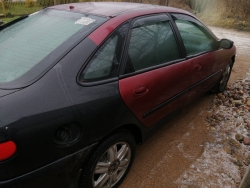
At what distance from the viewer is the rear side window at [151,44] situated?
2.19 metres

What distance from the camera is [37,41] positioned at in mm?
2006

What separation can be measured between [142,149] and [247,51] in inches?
258

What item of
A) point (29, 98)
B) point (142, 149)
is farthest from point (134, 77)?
point (142, 149)

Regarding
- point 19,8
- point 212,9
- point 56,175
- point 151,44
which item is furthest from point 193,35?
point 212,9

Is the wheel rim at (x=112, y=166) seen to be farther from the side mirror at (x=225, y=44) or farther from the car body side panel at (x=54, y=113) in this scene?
the side mirror at (x=225, y=44)

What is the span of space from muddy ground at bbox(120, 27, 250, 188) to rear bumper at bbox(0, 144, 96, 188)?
0.76m

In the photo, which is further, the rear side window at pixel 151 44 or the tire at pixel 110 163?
the rear side window at pixel 151 44

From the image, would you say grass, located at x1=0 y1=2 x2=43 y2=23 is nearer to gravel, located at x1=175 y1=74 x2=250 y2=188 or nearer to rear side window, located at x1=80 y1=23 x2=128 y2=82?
gravel, located at x1=175 y1=74 x2=250 y2=188

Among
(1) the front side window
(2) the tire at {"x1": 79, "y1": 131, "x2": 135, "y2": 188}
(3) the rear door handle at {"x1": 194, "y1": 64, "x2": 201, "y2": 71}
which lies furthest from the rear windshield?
(3) the rear door handle at {"x1": 194, "y1": 64, "x2": 201, "y2": 71}

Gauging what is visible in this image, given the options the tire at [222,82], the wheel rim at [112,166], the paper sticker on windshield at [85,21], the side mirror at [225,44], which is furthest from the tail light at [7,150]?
the tire at [222,82]

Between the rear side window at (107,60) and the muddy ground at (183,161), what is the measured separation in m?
1.18

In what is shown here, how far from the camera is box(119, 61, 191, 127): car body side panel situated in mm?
2035

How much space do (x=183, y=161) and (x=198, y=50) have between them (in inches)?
55.6

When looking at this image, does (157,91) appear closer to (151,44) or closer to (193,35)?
(151,44)
